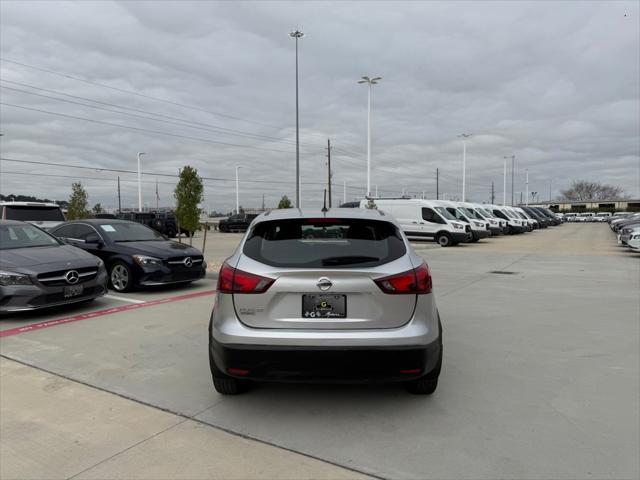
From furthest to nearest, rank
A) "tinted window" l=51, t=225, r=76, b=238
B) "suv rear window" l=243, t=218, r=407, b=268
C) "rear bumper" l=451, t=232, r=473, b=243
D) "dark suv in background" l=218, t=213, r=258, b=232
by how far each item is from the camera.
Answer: "dark suv in background" l=218, t=213, r=258, b=232
"rear bumper" l=451, t=232, r=473, b=243
"tinted window" l=51, t=225, r=76, b=238
"suv rear window" l=243, t=218, r=407, b=268

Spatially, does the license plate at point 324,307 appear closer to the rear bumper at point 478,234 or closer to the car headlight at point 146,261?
the car headlight at point 146,261

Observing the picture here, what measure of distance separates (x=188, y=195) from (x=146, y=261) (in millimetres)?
6493

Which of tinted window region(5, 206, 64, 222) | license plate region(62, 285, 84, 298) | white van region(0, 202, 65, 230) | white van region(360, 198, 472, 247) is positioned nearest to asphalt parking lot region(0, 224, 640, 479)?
license plate region(62, 285, 84, 298)

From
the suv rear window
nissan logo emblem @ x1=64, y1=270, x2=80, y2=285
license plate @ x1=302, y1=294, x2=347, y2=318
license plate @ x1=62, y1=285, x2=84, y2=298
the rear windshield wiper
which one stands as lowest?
license plate @ x1=62, y1=285, x2=84, y2=298

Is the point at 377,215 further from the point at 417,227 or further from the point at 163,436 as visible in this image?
the point at 417,227

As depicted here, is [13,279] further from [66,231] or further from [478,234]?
[478,234]

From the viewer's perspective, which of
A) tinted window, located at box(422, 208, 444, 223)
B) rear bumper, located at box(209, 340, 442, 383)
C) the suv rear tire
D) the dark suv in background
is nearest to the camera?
rear bumper, located at box(209, 340, 442, 383)

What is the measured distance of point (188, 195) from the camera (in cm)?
1508

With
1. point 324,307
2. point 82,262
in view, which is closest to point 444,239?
point 82,262

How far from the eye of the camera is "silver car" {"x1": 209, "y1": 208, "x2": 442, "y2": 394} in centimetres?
332

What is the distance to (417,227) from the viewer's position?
2402 cm

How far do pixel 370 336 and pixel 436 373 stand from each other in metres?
0.80

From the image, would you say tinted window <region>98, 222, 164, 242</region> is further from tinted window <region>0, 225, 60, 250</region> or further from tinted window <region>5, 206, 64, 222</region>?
tinted window <region>5, 206, 64, 222</region>

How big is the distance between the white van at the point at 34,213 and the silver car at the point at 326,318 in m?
11.4
